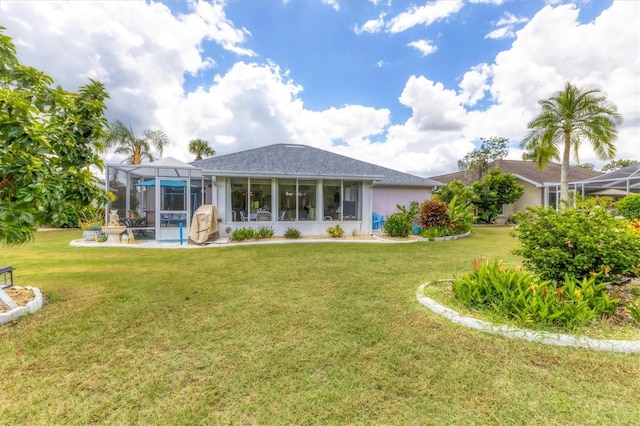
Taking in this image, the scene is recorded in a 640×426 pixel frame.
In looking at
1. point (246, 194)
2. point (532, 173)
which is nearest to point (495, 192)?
point (532, 173)

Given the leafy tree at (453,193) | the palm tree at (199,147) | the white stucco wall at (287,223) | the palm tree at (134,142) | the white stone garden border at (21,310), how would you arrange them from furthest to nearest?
1. the palm tree at (199,147)
2. the palm tree at (134,142)
3. the leafy tree at (453,193)
4. the white stucco wall at (287,223)
5. the white stone garden border at (21,310)

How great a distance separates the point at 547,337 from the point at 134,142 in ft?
83.5

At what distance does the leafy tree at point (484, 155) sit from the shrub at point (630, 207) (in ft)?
38.0

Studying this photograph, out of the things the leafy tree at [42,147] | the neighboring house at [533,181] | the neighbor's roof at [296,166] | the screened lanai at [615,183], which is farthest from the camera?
the neighboring house at [533,181]


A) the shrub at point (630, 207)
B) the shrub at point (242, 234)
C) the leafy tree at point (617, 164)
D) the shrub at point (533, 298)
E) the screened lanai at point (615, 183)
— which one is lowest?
the shrub at point (533, 298)

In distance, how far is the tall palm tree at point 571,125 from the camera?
15.2 metres

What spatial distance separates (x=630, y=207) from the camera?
39.3ft

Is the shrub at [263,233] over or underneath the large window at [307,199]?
underneath

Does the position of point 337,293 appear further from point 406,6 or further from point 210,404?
point 406,6

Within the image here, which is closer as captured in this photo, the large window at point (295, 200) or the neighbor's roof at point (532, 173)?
the large window at point (295, 200)

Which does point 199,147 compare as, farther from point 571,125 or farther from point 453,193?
point 571,125

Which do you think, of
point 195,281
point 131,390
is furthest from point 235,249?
point 131,390

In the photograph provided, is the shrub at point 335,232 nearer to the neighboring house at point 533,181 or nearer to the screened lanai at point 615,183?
the neighboring house at point 533,181

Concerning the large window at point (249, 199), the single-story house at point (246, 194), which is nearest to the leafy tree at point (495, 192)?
the single-story house at point (246, 194)
